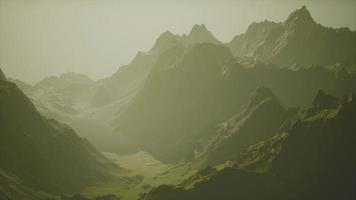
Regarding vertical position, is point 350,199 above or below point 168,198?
below

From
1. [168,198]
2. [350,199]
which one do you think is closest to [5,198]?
[168,198]

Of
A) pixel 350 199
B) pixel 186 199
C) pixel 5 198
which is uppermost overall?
pixel 5 198

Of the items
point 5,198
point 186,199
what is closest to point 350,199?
point 186,199

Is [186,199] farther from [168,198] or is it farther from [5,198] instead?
[5,198]

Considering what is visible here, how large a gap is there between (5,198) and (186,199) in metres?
82.3

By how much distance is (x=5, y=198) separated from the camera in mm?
198375

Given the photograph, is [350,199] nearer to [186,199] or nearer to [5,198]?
[186,199]

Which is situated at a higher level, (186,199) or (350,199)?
(186,199)

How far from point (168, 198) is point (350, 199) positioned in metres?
83.3

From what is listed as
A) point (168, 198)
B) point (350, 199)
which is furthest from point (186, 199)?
point (350, 199)

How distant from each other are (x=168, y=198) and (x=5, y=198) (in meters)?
74.1

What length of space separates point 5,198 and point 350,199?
157m

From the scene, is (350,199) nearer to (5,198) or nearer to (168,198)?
(168,198)

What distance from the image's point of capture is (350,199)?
200 meters
